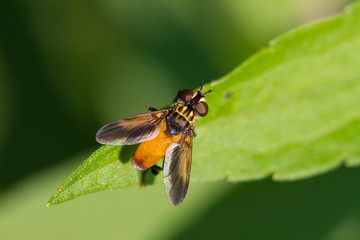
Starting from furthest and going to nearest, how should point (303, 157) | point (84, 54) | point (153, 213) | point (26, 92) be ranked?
1. point (84, 54)
2. point (26, 92)
3. point (153, 213)
4. point (303, 157)

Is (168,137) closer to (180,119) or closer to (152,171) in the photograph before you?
(180,119)

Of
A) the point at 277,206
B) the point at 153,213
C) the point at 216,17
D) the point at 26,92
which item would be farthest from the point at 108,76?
the point at 277,206

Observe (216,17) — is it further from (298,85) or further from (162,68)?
(298,85)

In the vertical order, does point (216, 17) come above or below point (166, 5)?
below

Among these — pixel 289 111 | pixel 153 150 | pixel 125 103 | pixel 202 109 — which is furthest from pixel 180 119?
pixel 125 103

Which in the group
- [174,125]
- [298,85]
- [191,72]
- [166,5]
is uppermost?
[166,5]

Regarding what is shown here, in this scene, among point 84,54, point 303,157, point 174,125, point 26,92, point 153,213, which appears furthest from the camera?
point 84,54

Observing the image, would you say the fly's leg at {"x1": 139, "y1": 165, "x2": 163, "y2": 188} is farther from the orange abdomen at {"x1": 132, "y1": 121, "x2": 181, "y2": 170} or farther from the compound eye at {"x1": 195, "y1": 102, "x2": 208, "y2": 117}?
the compound eye at {"x1": 195, "y1": 102, "x2": 208, "y2": 117}

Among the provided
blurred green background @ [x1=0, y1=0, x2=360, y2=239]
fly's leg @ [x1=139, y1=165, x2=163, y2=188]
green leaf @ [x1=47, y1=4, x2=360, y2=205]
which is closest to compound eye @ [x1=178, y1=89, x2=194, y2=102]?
green leaf @ [x1=47, y1=4, x2=360, y2=205]
